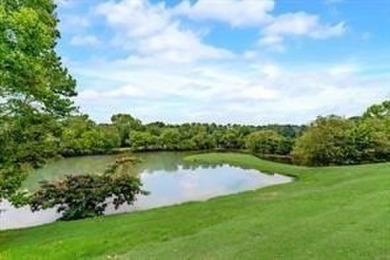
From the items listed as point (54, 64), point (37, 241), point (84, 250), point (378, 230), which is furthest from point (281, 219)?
point (54, 64)

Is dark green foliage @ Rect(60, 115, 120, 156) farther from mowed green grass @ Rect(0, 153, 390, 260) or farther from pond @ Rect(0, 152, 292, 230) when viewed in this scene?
mowed green grass @ Rect(0, 153, 390, 260)

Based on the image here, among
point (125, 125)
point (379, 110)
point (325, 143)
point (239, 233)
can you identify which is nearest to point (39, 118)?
point (239, 233)

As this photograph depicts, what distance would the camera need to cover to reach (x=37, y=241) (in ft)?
56.5

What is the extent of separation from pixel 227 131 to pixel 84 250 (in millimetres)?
89790

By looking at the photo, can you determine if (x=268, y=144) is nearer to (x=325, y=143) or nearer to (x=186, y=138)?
(x=186, y=138)

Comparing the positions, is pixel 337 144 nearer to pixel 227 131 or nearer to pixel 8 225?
pixel 8 225

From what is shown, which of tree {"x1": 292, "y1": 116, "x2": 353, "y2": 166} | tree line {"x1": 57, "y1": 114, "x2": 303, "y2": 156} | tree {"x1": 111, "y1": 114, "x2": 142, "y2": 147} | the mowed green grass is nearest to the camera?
the mowed green grass

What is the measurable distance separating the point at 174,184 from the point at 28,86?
84.8 ft

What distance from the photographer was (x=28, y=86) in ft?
54.2

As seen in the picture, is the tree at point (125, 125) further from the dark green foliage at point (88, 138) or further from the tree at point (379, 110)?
the tree at point (379, 110)

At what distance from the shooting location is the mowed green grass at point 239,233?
11516 mm

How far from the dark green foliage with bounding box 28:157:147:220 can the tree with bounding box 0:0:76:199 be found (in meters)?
5.19

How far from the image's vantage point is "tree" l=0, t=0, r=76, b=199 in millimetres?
14227

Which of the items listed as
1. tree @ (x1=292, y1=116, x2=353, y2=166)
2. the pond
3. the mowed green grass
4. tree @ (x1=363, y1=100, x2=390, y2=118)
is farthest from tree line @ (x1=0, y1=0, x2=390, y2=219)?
tree @ (x1=363, y1=100, x2=390, y2=118)
